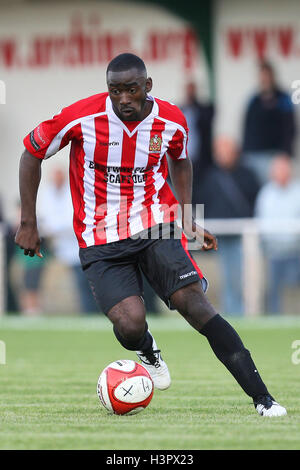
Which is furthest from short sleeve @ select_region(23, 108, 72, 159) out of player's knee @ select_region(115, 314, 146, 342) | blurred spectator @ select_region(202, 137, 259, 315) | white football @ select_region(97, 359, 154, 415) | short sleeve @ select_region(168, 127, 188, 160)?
blurred spectator @ select_region(202, 137, 259, 315)

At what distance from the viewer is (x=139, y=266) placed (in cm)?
668

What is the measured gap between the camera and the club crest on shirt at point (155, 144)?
659cm

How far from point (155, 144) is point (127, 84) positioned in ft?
1.71

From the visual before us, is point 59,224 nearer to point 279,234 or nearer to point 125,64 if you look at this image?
point 279,234

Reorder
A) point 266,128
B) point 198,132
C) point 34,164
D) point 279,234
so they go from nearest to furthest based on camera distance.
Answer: point 34,164
point 279,234
point 266,128
point 198,132

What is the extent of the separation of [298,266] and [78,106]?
765 centimetres

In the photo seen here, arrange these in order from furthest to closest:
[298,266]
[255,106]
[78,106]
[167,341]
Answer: [255,106]
[298,266]
[167,341]
[78,106]

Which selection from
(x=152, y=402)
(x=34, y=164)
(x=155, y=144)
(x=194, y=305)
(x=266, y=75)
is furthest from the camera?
(x=266, y=75)

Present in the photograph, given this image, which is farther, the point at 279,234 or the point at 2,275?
the point at 2,275

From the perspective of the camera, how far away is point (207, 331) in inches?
245

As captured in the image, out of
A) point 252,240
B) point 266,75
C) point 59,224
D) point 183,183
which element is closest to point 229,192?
point 252,240

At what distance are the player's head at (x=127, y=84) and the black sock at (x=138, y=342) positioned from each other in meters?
1.32
